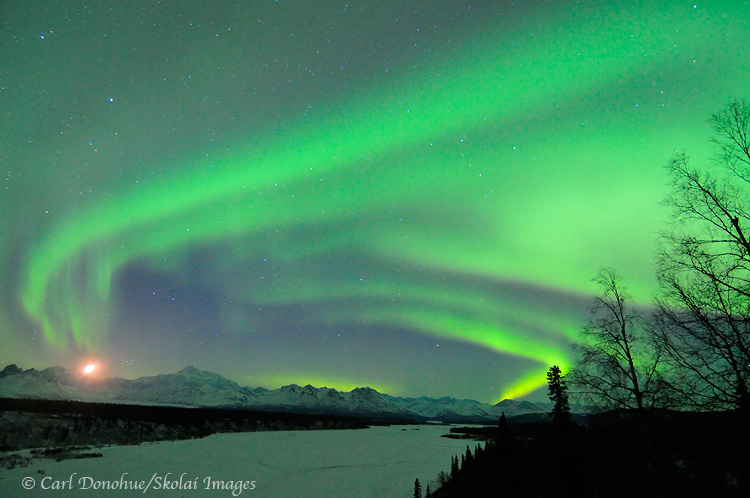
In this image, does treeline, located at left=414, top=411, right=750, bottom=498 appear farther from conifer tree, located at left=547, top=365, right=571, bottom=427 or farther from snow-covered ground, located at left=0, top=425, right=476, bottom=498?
snow-covered ground, located at left=0, top=425, right=476, bottom=498

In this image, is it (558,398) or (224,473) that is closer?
(558,398)

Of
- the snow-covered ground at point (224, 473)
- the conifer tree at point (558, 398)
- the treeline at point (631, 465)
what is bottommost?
the snow-covered ground at point (224, 473)

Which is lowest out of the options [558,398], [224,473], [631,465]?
[224,473]

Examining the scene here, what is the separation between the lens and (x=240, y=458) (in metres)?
54.8

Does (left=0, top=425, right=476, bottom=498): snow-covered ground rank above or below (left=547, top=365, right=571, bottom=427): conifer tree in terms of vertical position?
below

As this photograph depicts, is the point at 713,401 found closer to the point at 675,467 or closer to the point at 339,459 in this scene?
the point at 675,467

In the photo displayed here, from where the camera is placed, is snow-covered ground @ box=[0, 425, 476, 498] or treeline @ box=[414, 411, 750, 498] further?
snow-covered ground @ box=[0, 425, 476, 498]

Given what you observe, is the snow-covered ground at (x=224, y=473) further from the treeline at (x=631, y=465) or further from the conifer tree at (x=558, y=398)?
the conifer tree at (x=558, y=398)

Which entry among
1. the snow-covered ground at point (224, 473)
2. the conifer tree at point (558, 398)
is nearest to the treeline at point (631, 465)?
the conifer tree at point (558, 398)

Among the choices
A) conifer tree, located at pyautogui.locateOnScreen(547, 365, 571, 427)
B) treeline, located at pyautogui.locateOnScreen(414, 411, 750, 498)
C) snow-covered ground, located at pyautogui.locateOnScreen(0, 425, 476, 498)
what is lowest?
snow-covered ground, located at pyautogui.locateOnScreen(0, 425, 476, 498)

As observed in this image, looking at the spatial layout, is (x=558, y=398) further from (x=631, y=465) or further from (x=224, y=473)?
(x=224, y=473)

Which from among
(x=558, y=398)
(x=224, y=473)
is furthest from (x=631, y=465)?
(x=224, y=473)

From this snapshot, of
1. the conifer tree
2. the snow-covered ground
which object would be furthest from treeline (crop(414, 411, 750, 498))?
the snow-covered ground

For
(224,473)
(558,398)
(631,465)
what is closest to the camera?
(558,398)
